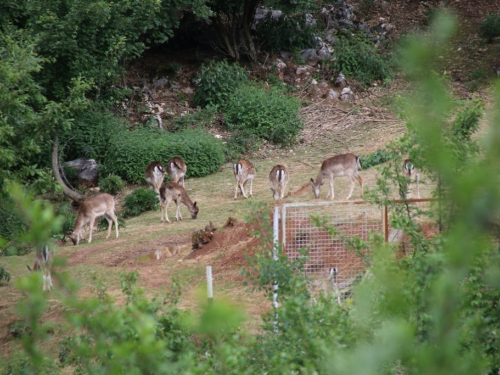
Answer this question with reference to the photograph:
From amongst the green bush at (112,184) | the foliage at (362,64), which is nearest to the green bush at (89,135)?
the green bush at (112,184)

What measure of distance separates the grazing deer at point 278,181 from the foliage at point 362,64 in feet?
28.8

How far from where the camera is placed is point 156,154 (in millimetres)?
20094

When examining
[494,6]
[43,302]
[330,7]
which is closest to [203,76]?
[330,7]

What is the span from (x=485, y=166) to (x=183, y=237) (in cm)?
1289

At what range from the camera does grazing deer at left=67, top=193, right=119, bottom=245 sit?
15922 millimetres

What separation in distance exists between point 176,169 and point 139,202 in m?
1.55

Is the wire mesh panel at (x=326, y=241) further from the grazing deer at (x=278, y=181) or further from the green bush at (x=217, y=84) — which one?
the green bush at (x=217, y=84)

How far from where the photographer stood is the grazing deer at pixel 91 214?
15.9m

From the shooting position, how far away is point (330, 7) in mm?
27766

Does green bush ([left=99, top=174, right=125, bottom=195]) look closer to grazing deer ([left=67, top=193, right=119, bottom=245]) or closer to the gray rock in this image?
grazing deer ([left=67, top=193, right=119, bottom=245])

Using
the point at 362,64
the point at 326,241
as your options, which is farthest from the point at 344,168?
the point at 362,64

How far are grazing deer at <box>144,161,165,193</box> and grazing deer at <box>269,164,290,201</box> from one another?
339cm

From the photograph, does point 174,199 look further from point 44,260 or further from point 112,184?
point 44,260

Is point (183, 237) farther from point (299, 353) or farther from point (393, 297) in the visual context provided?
point (393, 297)
